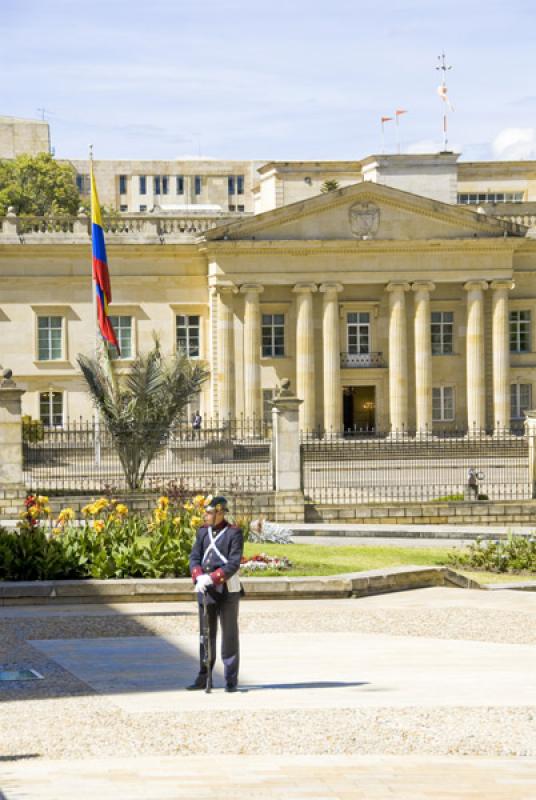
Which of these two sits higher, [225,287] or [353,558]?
[225,287]

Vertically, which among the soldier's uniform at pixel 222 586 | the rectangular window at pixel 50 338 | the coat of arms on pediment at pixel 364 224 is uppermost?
the coat of arms on pediment at pixel 364 224

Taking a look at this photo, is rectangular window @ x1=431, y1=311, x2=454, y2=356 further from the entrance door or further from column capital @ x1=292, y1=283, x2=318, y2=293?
column capital @ x1=292, y1=283, x2=318, y2=293

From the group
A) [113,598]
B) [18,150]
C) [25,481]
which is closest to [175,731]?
[113,598]

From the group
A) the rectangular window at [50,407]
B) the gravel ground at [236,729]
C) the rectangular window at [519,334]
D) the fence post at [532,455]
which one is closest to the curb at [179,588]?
the gravel ground at [236,729]

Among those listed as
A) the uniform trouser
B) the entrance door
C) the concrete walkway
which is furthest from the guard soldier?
the entrance door

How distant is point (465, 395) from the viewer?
216ft

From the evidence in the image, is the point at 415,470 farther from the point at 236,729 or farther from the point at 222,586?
the point at 236,729

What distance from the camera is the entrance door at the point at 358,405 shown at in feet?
216

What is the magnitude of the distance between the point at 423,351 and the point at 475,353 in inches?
79.1

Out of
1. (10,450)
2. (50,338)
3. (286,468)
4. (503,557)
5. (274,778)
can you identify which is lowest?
(274,778)

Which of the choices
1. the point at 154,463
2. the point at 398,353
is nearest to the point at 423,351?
the point at 398,353

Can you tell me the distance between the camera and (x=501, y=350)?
65.1 meters

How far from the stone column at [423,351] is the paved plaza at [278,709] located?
4387 cm

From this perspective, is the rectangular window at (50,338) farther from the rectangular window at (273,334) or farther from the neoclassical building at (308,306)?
the rectangular window at (273,334)
